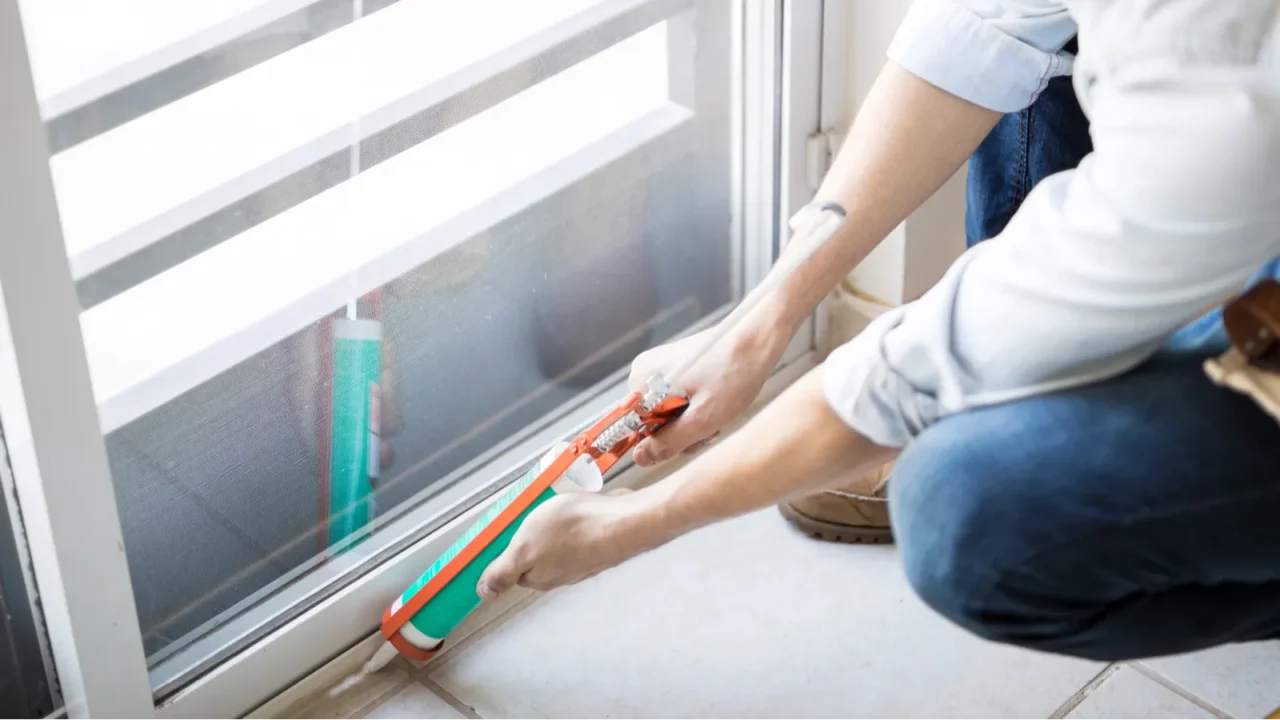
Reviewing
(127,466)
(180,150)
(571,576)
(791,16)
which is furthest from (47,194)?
(791,16)

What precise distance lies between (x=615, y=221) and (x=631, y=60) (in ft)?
0.50

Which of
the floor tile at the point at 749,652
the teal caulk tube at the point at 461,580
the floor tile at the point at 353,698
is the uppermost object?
the teal caulk tube at the point at 461,580

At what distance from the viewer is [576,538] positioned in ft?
3.23

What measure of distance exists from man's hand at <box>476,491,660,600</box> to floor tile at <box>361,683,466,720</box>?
16 cm

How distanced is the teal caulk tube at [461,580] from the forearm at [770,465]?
14cm

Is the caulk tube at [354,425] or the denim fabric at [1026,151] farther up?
the denim fabric at [1026,151]

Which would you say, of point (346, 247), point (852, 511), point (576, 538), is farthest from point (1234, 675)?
point (346, 247)

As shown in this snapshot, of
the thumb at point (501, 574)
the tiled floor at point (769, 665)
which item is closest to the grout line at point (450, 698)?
the tiled floor at point (769, 665)

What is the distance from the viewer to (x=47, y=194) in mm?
834

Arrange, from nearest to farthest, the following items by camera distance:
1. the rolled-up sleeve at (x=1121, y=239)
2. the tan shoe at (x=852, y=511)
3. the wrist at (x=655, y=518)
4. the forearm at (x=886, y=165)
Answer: the rolled-up sleeve at (x=1121, y=239) → the wrist at (x=655, y=518) → the forearm at (x=886, y=165) → the tan shoe at (x=852, y=511)

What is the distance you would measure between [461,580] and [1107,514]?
53 cm

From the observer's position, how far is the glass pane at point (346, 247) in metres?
0.96

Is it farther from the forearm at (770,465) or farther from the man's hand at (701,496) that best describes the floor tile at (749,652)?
the forearm at (770,465)

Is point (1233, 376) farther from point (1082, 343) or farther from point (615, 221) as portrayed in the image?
point (615, 221)
